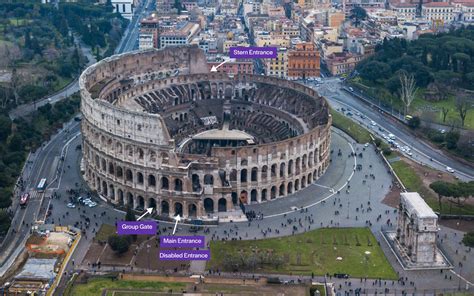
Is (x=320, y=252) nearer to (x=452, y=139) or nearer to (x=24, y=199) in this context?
(x=24, y=199)

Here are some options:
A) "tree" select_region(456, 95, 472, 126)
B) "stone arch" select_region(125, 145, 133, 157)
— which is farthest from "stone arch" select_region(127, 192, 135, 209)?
"tree" select_region(456, 95, 472, 126)

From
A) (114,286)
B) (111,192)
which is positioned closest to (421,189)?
(111,192)

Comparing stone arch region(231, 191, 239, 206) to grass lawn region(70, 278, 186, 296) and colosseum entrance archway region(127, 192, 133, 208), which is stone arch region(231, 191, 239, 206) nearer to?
colosseum entrance archway region(127, 192, 133, 208)

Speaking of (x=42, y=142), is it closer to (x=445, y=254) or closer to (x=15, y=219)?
(x=15, y=219)

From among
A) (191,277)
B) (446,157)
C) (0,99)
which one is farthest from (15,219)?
(446,157)

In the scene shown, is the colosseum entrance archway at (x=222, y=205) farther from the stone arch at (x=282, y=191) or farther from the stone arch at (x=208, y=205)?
the stone arch at (x=282, y=191)

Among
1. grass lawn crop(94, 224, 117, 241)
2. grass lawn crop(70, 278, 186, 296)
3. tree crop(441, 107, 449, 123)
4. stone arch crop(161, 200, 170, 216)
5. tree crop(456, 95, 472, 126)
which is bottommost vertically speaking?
grass lawn crop(70, 278, 186, 296)
